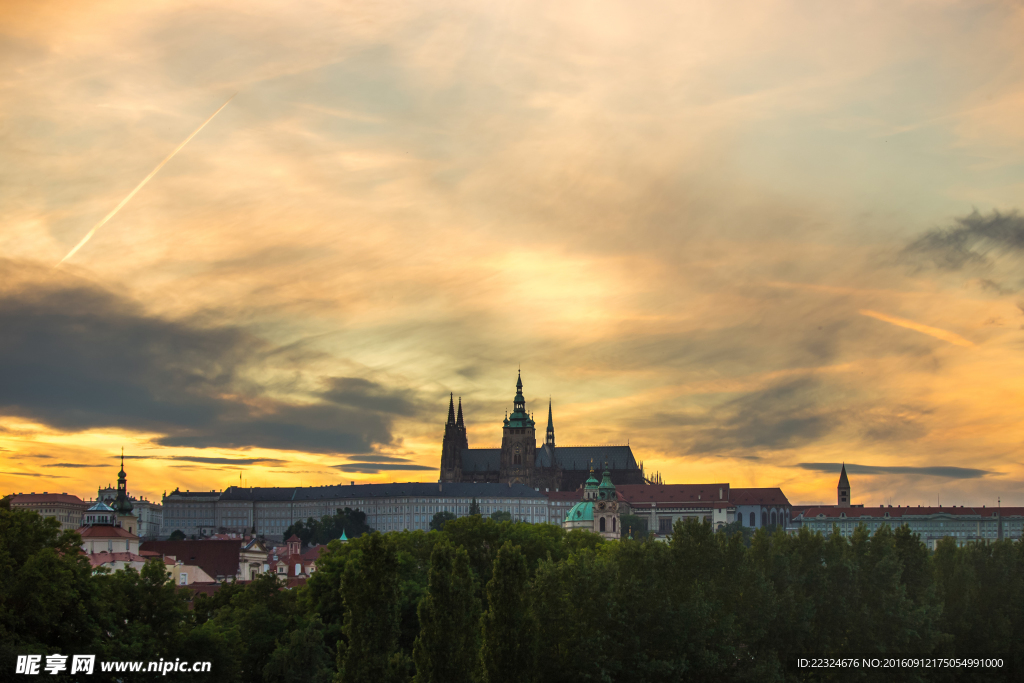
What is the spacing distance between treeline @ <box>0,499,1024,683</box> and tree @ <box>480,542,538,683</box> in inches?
2.8

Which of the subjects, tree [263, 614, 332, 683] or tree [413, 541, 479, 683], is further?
tree [263, 614, 332, 683]

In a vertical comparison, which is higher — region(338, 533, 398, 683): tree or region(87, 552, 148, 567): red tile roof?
region(87, 552, 148, 567): red tile roof

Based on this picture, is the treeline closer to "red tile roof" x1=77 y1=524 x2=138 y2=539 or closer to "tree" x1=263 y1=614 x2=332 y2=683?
"tree" x1=263 y1=614 x2=332 y2=683

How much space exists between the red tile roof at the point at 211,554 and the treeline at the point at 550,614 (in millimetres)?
83935

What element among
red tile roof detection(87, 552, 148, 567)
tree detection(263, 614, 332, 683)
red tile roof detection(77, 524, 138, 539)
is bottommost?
tree detection(263, 614, 332, 683)

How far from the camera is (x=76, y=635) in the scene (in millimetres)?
61438

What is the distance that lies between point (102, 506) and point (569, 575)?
116556mm

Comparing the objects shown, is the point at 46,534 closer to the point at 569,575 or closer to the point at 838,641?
the point at 569,575

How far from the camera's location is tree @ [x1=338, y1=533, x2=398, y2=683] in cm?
6334

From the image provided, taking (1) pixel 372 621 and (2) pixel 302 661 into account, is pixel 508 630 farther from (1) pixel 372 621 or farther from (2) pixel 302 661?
(2) pixel 302 661

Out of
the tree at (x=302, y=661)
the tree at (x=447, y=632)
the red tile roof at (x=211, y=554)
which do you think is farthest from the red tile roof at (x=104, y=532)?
the tree at (x=447, y=632)

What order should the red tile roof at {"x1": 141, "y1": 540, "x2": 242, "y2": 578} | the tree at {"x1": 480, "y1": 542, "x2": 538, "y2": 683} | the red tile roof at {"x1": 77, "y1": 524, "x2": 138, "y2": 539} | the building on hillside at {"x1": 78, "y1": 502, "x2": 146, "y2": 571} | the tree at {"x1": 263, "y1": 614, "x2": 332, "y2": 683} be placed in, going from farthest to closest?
the red tile roof at {"x1": 141, "y1": 540, "x2": 242, "y2": 578}, the red tile roof at {"x1": 77, "y1": 524, "x2": 138, "y2": 539}, the building on hillside at {"x1": 78, "y1": 502, "x2": 146, "y2": 571}, the tree at {"x1": 263, "y1": 614, "x2": 332, "y2": 683}, the tree at {"x1": 480, "y1": 542, "x2": 538, "y2": 683}

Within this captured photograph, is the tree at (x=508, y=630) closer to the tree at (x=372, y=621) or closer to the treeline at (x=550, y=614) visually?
the treeline at (x=550, y=614)

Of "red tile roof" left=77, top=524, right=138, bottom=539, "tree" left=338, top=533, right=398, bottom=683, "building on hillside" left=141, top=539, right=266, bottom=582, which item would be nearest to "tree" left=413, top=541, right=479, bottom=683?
"tree" left=338, top=533, right=398, bottom=683
